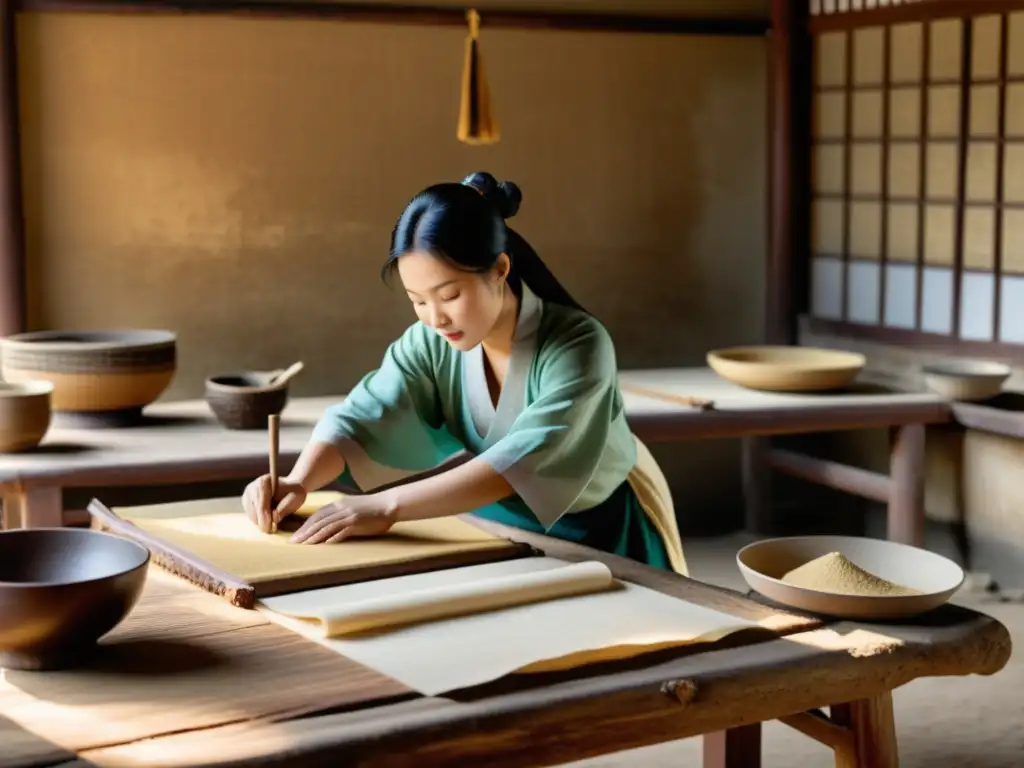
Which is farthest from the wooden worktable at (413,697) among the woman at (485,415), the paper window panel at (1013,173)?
the paper window panel at (1013,173)

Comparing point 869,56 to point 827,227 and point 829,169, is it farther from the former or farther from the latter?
point 827,227

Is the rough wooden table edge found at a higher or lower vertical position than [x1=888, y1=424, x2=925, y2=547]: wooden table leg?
higher

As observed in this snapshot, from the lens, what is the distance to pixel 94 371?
12.7ft

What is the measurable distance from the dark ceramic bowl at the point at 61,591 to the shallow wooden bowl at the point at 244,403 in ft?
6.74

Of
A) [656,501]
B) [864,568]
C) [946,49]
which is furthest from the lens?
[946,49]

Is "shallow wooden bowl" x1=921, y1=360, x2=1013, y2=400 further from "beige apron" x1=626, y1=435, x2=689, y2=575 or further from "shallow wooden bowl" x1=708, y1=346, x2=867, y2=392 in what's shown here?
"beige apron" x1=626, y1=435, x2=689, y2=575

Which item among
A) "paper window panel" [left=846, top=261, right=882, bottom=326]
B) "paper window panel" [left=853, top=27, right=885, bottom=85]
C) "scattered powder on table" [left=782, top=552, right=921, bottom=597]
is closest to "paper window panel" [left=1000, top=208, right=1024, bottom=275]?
"paper window panel" [left=846, top=261, right=882, bottom=326]

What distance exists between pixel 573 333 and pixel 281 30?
8.49 feet

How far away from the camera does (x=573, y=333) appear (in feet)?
8.37

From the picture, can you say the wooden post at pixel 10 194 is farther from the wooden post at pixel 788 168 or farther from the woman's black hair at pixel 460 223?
the wooden post at pixel 788 168

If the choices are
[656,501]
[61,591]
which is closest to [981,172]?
[656,501]

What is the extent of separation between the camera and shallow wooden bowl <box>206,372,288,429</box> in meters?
3.89

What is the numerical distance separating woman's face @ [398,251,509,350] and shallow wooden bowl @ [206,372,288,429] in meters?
1.50

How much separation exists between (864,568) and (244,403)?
7.32 feet
